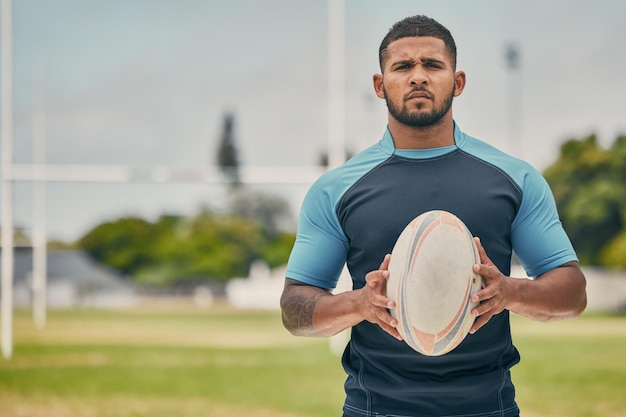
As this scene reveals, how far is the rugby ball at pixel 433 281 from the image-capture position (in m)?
1.35

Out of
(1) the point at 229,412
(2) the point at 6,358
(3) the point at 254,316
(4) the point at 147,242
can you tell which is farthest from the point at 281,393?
(4) the point at 147,242

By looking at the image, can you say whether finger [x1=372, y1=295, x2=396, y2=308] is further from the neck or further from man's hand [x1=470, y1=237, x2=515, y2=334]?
the neck

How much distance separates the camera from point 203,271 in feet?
93.9

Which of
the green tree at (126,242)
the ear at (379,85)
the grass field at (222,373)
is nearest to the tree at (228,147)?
the green tree at (126,242)

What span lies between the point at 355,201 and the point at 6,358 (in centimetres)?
866

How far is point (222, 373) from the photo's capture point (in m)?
8.70

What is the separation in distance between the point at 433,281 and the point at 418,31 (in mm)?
404

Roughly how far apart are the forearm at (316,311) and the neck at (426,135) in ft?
0.91

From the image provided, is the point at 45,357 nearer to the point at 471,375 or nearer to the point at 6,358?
the point at 6,358

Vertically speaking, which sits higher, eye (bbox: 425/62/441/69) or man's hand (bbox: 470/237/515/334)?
eye (bbox: 425/62/441/69)

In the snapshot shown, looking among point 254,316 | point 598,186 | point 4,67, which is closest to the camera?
point 4,67

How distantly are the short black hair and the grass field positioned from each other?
190 inches

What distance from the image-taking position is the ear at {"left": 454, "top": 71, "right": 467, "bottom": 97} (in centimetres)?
147

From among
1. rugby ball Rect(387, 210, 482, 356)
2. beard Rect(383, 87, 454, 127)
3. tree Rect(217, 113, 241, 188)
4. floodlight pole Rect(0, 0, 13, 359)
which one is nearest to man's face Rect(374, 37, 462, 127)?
beard Rect(383, 87, 454, 127)
